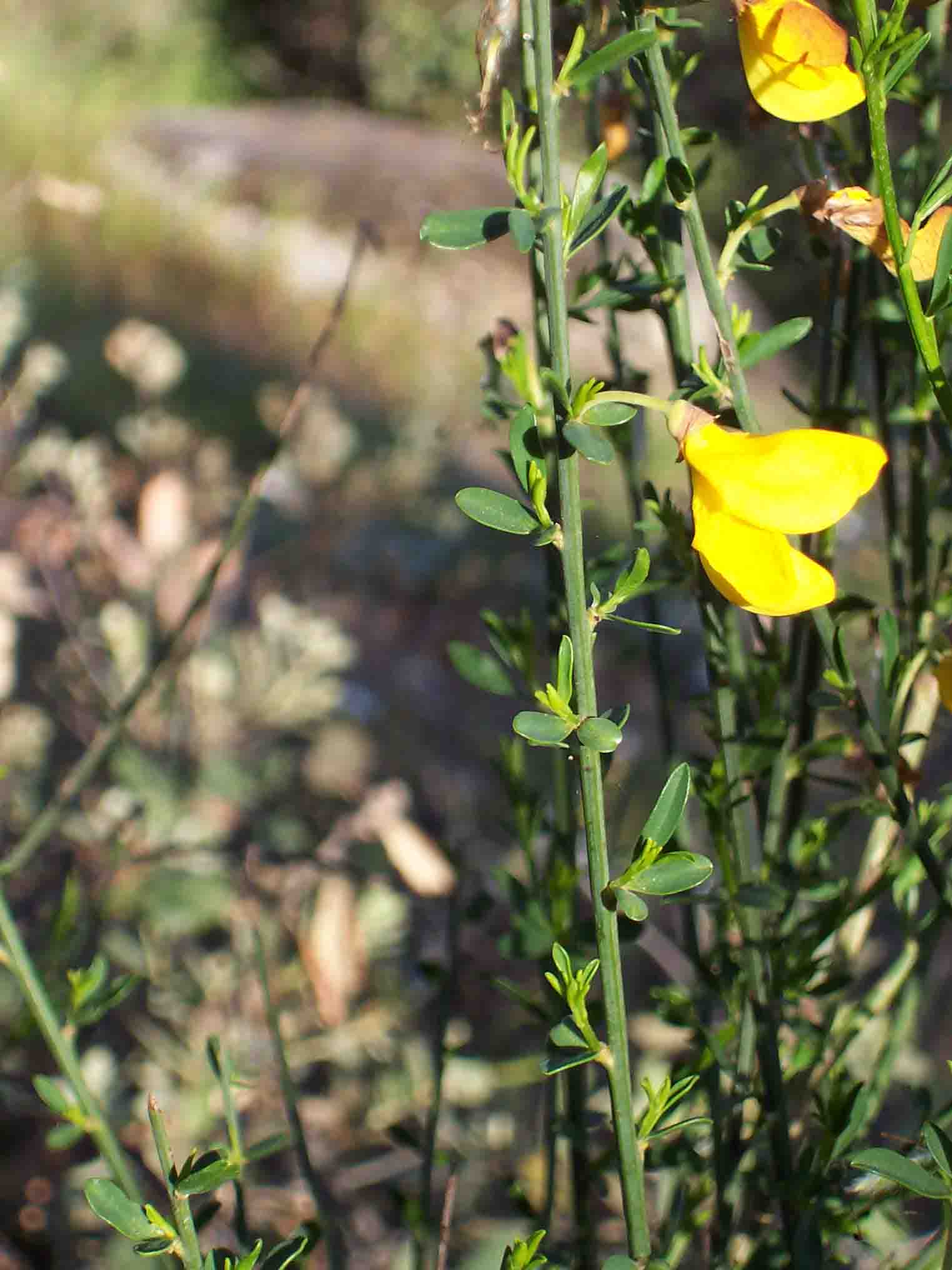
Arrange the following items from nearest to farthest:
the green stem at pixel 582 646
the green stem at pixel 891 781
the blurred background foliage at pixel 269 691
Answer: the green stem at pixel 582 646 < the green stem at pixel 891 781 < the blurred background foliage at pixel 269 691

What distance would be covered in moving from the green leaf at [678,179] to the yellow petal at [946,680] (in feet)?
0.57

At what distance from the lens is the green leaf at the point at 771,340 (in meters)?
0.40

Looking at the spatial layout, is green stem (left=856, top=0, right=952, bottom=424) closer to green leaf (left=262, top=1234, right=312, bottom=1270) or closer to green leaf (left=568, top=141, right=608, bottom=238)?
green leaf (left=568, top=141, right=608, bottom=238)

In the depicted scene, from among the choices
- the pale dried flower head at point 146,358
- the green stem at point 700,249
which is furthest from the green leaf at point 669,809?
the pale dried flower head at point 146,358

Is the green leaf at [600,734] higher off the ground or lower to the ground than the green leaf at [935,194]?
lower

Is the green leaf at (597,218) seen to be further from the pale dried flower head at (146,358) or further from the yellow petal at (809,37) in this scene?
the pale dried flower head at (146,358)

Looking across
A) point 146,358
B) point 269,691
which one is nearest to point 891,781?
point 269,691

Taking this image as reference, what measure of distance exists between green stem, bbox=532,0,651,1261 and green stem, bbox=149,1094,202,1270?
0.13m

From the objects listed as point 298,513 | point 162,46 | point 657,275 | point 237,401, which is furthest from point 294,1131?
point 162,46

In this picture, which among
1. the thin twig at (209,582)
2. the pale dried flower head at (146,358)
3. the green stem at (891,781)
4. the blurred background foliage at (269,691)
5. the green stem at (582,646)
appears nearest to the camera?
the green stem at (582,646)

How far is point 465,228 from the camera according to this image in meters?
0.35

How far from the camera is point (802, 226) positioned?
46 cm

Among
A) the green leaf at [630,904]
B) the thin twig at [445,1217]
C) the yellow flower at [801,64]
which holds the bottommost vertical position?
the thin twig at [445,1217]

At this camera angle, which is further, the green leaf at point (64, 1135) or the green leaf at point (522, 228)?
the green leaf at point (64, 1135)
